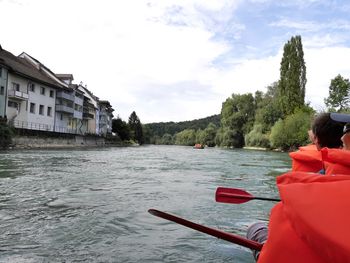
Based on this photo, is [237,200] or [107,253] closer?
[237,200]

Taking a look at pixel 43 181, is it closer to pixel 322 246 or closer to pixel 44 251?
pixel 44 251

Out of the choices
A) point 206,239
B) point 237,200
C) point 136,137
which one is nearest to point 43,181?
point 206,239

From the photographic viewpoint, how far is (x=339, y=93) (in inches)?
1789

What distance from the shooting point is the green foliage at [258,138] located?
181 feet

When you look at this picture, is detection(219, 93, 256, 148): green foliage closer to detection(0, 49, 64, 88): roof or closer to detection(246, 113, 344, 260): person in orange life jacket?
detection(0, 49, 64, 88): roof

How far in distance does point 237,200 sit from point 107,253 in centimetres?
186

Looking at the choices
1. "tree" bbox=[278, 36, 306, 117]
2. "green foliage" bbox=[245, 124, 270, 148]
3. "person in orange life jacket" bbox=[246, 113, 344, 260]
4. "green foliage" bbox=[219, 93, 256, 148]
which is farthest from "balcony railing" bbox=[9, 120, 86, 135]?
"person in orange life jacket" bbox=[246, 113, 344, 260]

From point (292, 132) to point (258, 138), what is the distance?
30.1 ft

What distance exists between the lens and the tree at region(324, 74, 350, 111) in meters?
45.1

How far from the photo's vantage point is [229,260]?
4008mm

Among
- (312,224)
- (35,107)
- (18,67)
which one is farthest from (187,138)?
(312,224)

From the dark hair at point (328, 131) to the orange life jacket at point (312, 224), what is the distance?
1.49 m

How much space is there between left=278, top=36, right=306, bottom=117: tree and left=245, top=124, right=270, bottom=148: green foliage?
442 cm

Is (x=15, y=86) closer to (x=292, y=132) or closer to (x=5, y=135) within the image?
(x=5, y=135)
